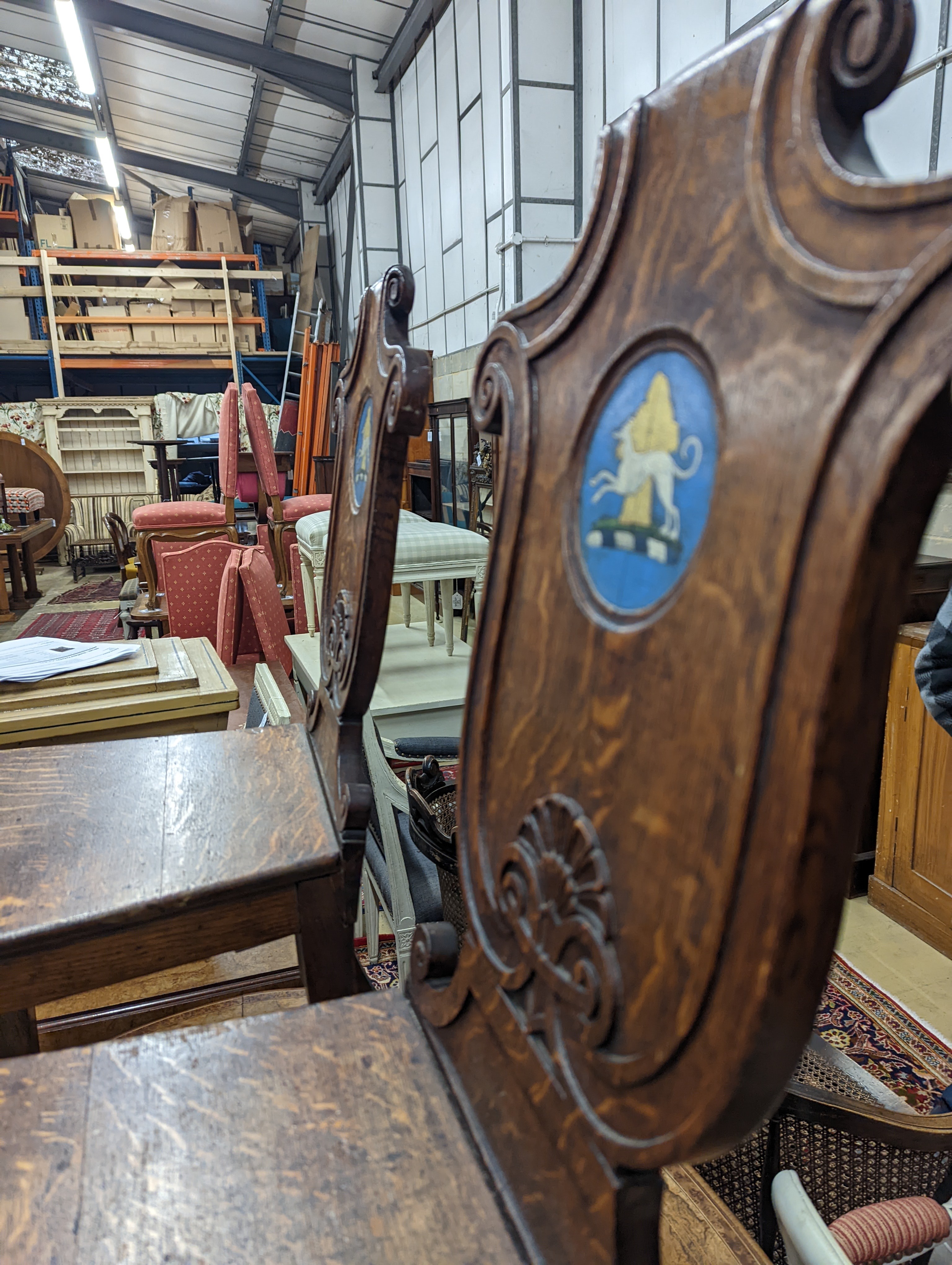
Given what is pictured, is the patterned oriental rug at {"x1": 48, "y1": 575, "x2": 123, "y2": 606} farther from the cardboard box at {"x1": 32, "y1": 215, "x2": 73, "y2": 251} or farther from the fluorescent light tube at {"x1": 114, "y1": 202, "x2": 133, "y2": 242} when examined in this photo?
the cardboard box at {"x1": 32, "y1": 215, "x2": 73, "y2": 251}

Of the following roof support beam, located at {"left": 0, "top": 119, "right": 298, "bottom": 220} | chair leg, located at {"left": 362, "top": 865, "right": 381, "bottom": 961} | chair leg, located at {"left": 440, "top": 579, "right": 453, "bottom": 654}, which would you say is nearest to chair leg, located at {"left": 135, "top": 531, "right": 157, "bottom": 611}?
chair leg, located at {"left": 440, "top": 579, "right": 453, "bottom": 654}

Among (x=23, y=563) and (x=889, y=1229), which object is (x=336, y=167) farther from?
(x=889, y=1229)

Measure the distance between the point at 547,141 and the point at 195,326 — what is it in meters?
7.32

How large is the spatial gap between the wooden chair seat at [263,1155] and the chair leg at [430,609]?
220cm

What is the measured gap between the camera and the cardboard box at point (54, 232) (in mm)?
10406

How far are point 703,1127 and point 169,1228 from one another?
0.34 m

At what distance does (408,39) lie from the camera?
20.2ft

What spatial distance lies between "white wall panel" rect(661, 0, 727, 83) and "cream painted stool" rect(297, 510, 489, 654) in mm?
2092

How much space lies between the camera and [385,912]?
194 cm

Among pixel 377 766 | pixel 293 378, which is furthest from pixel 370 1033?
pixel 293 378

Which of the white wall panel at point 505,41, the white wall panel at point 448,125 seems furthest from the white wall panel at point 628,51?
the white wall panel at point 448,125

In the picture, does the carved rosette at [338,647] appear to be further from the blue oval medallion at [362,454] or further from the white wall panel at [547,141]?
the white wall panel at [547,141]

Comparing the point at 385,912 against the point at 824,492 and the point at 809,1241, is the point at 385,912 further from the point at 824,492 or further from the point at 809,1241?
the point at 824,492

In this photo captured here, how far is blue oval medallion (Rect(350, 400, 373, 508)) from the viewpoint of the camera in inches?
37.5
